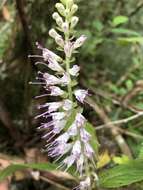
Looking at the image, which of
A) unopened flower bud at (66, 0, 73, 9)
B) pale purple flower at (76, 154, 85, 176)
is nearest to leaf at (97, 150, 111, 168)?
pale purple flower at (76, 154, 85, 176)

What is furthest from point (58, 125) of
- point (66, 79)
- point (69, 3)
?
point (69, 3)

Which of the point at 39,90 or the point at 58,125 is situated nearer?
the point at 58,125

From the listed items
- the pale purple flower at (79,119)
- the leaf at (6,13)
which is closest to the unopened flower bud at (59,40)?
the pale purple flower at (79,119)

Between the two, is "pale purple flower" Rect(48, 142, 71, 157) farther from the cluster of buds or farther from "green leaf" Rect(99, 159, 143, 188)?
"green leaf" Rect(99, 159, 143, 188)

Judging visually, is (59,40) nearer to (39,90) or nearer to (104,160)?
(104,160)

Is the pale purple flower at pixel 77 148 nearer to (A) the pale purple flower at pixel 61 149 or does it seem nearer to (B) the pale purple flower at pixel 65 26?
(A) the pale purple flower at pixel 61 149
